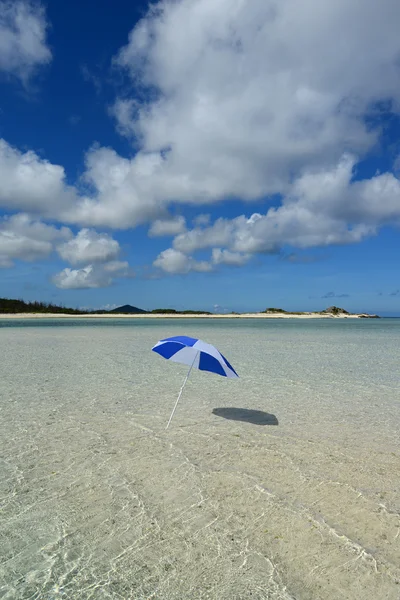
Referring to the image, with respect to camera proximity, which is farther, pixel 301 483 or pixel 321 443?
pixel 321 443

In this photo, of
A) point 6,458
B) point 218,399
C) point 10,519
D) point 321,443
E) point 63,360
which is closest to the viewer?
point 10,519

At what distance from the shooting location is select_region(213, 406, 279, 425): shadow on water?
9248 millimetres

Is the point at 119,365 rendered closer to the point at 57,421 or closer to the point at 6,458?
the point at 57,421

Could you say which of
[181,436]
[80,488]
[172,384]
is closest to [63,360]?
[172,384]

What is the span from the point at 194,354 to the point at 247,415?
2.36 meters

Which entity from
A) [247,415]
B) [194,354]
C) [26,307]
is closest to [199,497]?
[194,354]

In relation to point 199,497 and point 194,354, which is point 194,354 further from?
point 199,497

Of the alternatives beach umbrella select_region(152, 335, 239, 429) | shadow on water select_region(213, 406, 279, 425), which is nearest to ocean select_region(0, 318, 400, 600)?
shadow on water select_region(213, 406, 279, 425)

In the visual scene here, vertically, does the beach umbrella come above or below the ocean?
above

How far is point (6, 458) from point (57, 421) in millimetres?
2158

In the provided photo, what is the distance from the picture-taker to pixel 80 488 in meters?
5.64

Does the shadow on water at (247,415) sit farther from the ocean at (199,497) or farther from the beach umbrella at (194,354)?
the beach umbrella at (194,354)

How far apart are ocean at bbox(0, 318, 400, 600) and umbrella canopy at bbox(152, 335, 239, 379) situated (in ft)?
4.35

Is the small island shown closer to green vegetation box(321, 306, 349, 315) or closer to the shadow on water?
green vegetation box(321, 306, 349, 315)
